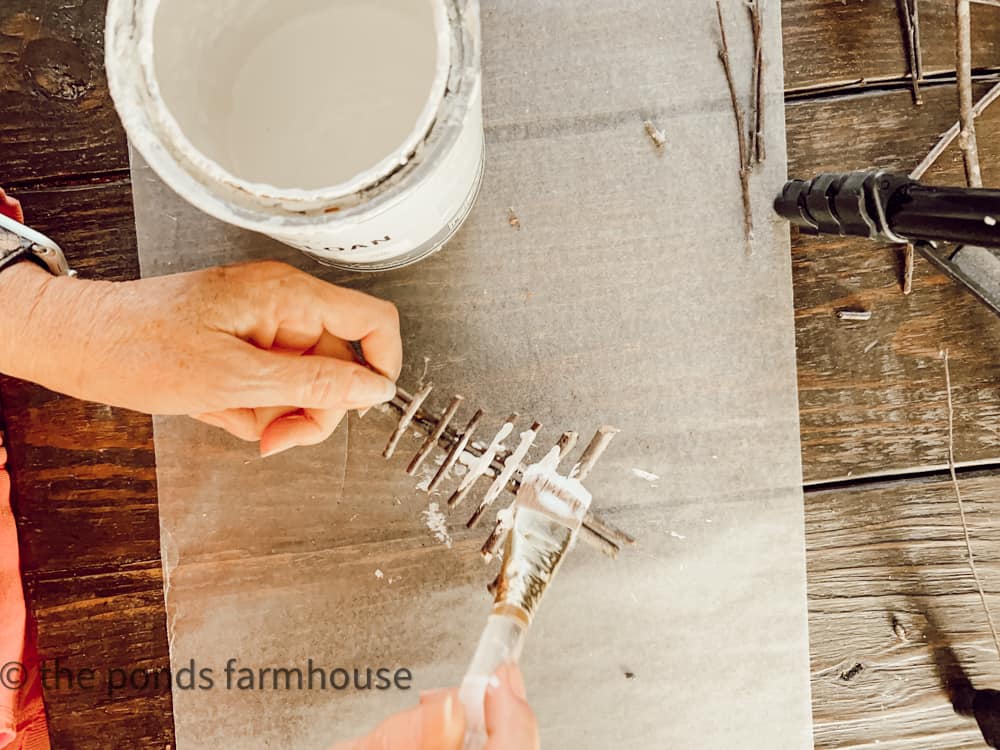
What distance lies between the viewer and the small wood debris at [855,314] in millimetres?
662

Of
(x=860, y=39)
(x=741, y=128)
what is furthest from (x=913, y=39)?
(x=741, y=128)

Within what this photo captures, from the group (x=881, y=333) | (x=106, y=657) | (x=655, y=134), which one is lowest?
(x=106, y=657)

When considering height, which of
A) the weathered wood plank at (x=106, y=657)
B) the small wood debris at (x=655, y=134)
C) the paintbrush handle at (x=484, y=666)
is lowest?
the weathered wood plank at (x=106, y=657)

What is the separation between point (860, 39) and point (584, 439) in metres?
0.43

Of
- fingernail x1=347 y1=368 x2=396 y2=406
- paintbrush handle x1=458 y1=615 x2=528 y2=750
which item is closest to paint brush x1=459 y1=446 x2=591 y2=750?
paintbrush handle x1=458 y1=615 x2=528 y2=750

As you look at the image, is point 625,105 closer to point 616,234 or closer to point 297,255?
point 616,234

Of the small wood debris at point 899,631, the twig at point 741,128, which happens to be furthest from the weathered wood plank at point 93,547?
the small wood debris at point 899,631

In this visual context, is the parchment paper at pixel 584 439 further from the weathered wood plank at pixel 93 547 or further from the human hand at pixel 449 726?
the human hand at pixel 449 726

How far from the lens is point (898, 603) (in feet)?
2.23

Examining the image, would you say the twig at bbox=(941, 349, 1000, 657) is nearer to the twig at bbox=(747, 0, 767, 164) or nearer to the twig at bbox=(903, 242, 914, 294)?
the twig at bbox=(903, 242, 914, 294)

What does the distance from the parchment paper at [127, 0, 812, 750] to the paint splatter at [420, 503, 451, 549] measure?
0.01m

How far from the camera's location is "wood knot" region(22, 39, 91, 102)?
661 millimetres

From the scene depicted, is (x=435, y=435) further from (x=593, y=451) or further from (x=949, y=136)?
(x=949, y=136)

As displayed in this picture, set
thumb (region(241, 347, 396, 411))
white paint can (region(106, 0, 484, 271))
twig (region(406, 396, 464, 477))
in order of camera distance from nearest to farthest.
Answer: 1. white paint can (region(106, 0, 484, 271))
2. thumb (region(241, 347, 396, 411))
3. twig (region(406, 396, 464, 477))
